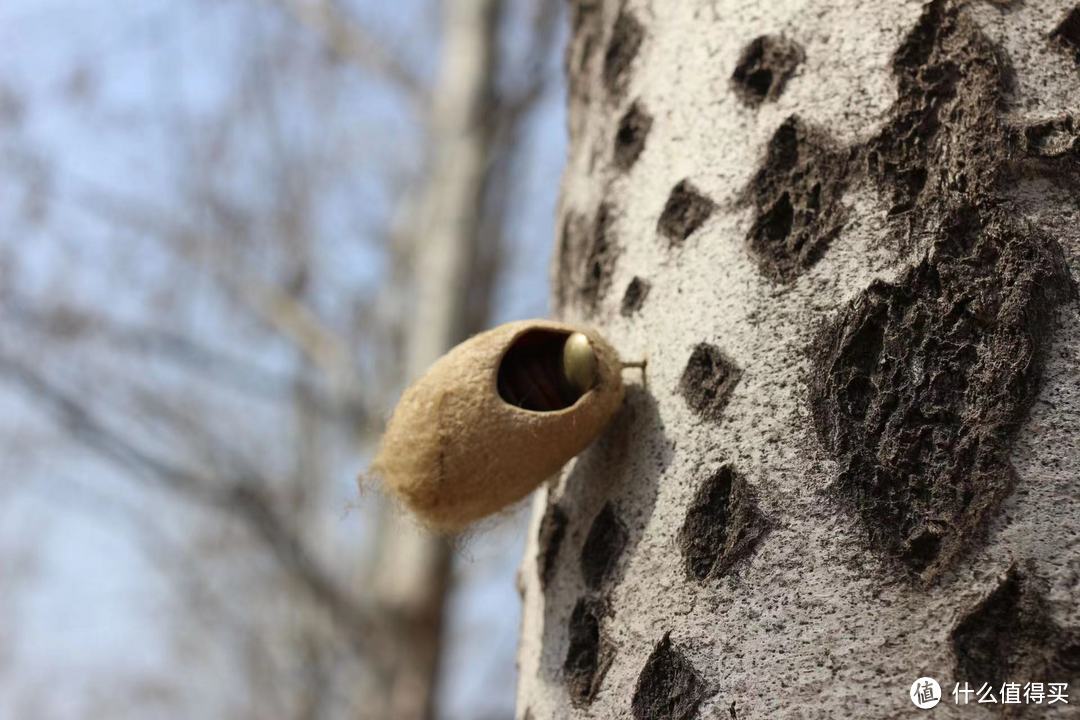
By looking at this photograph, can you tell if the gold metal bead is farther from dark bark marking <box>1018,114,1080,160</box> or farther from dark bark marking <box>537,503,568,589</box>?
dark bark marking <box>1018,114,1080,160</box>

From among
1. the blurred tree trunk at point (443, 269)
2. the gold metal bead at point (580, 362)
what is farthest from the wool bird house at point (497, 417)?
the blurred tree trunk at point (443, 269)

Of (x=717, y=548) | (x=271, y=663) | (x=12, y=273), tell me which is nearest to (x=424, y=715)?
(x=12, y=273)

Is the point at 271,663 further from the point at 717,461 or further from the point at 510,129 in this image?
the point at 717,461

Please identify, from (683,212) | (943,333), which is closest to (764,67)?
(683,212)

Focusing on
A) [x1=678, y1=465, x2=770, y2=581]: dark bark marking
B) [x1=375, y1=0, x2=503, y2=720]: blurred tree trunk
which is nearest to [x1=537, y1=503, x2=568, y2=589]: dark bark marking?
[x1=678, y1=465, x2=770, y2=581]: dark bark marking

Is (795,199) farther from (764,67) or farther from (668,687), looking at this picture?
(668,687)

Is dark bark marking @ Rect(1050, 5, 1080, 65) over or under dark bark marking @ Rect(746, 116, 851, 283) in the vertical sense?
over
